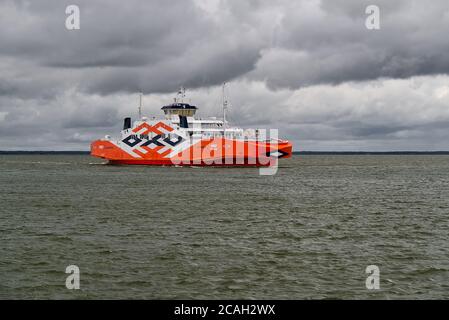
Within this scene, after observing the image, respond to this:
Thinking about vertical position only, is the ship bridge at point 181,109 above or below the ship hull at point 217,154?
above

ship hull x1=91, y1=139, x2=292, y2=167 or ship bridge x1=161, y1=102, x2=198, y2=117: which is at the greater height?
ship bridge x1=161, y1=102, x2=198, y2=117

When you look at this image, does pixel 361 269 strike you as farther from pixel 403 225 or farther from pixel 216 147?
pixel 216 147

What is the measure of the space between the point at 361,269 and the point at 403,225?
9.17m

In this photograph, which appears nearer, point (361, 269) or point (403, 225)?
point (361, 269)

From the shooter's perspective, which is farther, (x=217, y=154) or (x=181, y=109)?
(x=181, y=109)

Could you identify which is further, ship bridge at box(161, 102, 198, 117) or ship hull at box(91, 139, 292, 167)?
ship bridge at box(161, 102, 198, 117)

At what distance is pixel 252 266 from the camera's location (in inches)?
588

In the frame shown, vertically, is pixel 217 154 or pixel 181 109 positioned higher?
pixel 181 109

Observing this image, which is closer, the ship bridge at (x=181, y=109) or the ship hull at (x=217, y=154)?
the ship hull at (x=217, y=154)
